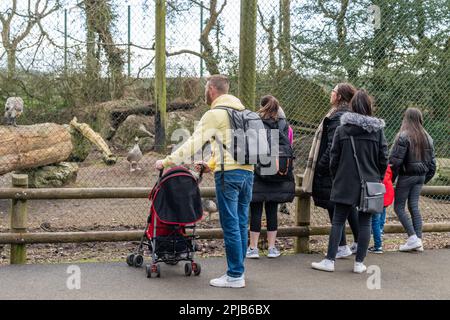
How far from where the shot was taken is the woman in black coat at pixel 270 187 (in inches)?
255

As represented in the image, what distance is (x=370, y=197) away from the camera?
595 centimetres

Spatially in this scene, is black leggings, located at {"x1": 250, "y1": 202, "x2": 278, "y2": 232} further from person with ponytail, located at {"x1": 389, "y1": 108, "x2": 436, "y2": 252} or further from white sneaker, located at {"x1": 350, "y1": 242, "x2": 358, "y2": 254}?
person with ponytail, located at {"x1": 389, "y1": 108, "x2": 436, "y2": 252}

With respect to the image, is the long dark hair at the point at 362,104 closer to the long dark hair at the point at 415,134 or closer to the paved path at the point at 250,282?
the long dark hair at the point at 415,134

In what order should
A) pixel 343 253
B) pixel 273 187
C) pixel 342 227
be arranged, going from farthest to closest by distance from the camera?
pixel 343 253, pixel 273 187, pixel 342 227

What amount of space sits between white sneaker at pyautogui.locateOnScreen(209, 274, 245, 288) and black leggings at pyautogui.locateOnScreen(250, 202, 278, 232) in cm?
105

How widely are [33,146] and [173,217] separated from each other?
519 centimetres

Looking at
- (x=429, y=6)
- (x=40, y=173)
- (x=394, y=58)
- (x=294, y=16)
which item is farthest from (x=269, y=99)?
(x=40, y=173)

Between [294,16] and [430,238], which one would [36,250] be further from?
[430,238]

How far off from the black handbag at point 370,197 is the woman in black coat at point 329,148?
463 mm

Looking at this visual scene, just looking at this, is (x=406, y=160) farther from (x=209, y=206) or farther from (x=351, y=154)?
(x=209, y=206)

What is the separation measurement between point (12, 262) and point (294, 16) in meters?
3.80

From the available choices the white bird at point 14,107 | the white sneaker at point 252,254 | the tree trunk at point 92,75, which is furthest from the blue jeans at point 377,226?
the white bird at point 14,107

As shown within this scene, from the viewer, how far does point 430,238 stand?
8547 mm

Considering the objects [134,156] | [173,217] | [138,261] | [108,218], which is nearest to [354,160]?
[173,217]
